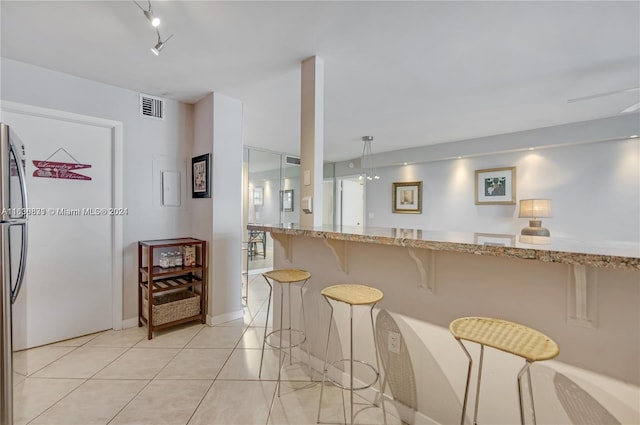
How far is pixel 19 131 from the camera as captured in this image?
2.40 metres

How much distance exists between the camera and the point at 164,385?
2.00m

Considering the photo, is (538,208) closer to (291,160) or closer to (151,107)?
(291,160)

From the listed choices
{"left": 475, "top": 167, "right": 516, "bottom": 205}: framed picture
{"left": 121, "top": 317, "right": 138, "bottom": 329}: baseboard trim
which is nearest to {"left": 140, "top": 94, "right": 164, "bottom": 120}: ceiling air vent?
{"left": 121, "top": 317, "right": 138, "bottom": 329}: baseboard trim

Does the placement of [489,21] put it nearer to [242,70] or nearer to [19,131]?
[242,70]

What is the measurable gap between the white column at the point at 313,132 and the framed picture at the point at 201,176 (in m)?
1.23

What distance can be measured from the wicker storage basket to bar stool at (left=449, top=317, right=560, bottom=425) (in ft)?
8.66

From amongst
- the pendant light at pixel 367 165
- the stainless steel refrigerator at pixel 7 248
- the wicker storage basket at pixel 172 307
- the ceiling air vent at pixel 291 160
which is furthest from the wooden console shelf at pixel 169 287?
the pendant light at pixel 367 165

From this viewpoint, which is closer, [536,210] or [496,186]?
[536,210]

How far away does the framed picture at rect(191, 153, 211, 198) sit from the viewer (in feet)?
9.96

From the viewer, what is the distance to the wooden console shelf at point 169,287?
273 centimetres

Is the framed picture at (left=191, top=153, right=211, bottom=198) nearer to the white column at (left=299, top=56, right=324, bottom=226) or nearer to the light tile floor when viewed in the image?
the white column at (left=299, top=56, right=324, bottom=226)

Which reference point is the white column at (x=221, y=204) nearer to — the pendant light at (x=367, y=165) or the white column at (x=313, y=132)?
the white column at (x=313, y=132)

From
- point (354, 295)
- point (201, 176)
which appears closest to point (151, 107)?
→ point (201, 176)

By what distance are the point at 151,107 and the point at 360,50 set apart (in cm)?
226
